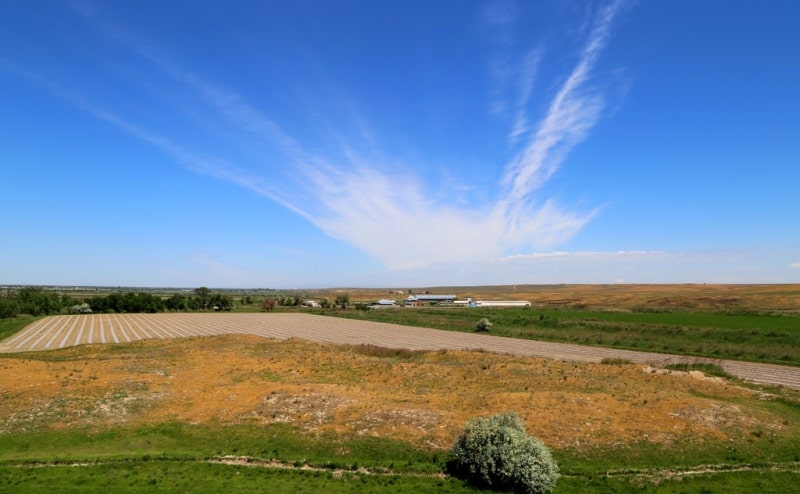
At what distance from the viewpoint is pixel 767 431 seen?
22016 millimetres

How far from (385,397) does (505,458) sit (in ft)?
42.0

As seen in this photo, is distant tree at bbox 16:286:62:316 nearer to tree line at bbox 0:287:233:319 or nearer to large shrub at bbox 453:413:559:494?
tree line at bbox 0:287:233:319

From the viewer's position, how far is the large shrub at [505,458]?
1658 cm

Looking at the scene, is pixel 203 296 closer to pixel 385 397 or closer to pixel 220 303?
pixel 220 303

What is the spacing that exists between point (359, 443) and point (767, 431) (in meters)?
20.3

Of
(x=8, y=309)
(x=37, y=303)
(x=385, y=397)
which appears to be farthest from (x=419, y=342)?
(x=37, y=303)

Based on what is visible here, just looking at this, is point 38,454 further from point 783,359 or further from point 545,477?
point 783,359

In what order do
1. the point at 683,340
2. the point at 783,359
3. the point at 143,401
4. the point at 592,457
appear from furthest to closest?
the point at 683,340
the point at 783,359
the point at 143,401
the point at 592,457

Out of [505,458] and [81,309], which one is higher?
[81,309]

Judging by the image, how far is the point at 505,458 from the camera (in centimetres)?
1708

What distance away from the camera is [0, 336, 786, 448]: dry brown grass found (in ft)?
74.1

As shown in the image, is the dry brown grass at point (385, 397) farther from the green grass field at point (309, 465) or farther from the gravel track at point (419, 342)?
the gravel track at point (419, 342)

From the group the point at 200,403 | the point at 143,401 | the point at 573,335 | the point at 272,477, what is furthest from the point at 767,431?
the point at 573,335

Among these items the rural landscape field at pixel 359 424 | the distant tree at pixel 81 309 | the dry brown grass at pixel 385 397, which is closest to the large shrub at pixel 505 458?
the rural landscape field at pixel 359 424
